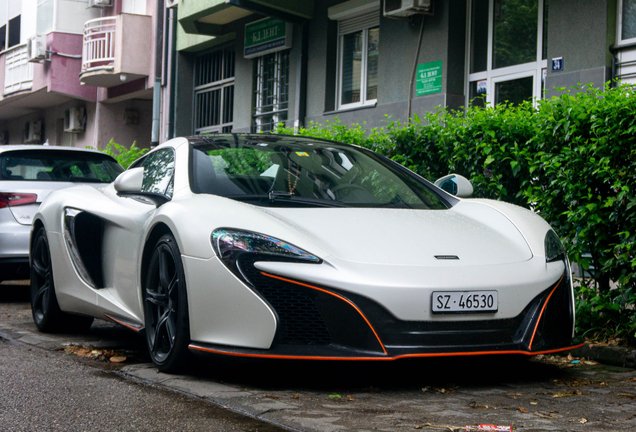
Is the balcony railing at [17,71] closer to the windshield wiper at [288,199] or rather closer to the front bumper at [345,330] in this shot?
the windshield wiper at [288,199]

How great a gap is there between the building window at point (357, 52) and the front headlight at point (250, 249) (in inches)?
423

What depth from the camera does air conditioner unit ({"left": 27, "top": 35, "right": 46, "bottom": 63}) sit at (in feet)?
81.7

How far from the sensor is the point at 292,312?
3.71 m

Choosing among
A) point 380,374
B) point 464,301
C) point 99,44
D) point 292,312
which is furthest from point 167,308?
point 99,44

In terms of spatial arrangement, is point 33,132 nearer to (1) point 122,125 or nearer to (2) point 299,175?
(1) point 122,125

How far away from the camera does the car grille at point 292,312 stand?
3707mm

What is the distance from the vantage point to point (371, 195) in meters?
4.79

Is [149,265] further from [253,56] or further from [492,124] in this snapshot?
[253,56]

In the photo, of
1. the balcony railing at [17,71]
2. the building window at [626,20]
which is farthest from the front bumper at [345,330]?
the balcony railing at [17,71]

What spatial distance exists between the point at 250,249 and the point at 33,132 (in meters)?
29.7

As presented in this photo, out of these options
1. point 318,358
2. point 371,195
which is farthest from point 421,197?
point 318,358

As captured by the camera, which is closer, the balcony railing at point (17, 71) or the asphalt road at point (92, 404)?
the asphalt road at point (92, 404)

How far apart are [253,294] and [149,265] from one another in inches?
38.6

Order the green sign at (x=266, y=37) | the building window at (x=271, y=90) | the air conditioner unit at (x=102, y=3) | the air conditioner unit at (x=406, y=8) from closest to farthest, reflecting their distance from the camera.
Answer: the air conditioner unit at (x=406, y=8), the green sign at (x=266, y=37), the building window at (x=271, y=90), the air conditioner unit at (x=102, y=3)
